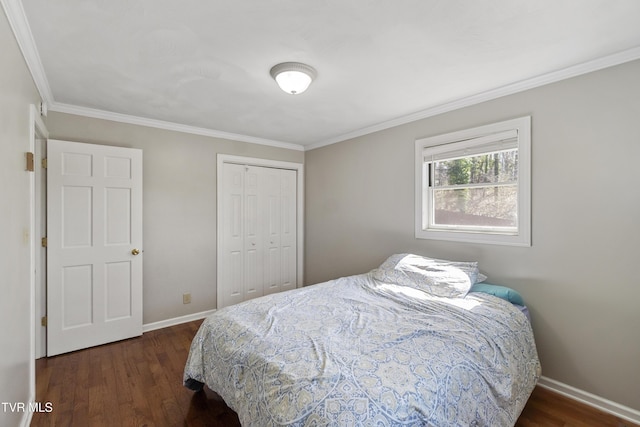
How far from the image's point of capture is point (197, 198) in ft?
11.9

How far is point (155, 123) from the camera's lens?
3.30m

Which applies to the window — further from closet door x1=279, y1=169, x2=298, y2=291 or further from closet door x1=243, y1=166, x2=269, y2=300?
closet door x1=243, y1=166, x2=269, y2=300

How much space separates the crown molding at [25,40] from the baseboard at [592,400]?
4074 mm

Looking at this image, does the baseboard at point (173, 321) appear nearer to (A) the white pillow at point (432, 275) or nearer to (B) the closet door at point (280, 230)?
(B) the closet door at point (280, 230)

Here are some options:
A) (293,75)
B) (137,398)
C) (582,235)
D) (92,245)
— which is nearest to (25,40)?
(293,75)

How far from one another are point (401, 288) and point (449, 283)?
0.39 metres

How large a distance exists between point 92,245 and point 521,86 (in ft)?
13.5

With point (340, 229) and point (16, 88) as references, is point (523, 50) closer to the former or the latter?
point (340, 229)

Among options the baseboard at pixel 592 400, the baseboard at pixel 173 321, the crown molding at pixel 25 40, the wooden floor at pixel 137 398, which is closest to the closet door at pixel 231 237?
the baseboard at pixel 173 321

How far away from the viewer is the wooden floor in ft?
6.29

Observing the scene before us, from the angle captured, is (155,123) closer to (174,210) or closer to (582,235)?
(174,210)

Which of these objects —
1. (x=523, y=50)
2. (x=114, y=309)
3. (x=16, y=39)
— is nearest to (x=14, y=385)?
(x=114, y=309)

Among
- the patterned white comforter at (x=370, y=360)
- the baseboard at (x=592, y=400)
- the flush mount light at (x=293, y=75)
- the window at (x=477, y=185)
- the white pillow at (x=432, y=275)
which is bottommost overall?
the baseboard at (x=592, y=400)

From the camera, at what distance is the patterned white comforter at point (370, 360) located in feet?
3.89
